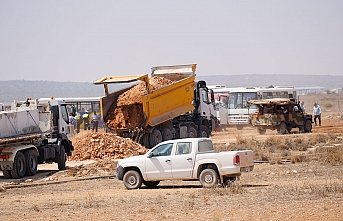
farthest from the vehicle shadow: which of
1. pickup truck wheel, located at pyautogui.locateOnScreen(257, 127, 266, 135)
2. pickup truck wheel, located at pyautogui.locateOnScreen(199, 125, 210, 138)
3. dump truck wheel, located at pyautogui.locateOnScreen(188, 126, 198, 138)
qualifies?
pickup truck wheel, located at pyautogui.locateOnScreen(257, 127, 266, 135)

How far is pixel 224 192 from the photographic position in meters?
17.7

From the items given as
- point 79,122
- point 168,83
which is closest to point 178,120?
point 168,83

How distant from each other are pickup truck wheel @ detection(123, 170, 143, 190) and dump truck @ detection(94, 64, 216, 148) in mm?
13175

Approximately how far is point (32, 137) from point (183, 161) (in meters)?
9.17

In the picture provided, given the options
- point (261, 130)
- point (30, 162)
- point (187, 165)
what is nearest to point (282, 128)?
point (261, 130)

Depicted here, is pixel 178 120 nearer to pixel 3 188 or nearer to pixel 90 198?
pixel 3 188

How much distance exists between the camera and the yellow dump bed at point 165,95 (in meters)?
34.2

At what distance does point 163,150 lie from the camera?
20516 mm

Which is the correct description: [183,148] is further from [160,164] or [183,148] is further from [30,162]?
[30,162]

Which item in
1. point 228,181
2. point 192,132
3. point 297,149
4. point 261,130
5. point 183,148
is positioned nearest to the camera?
point 228,181

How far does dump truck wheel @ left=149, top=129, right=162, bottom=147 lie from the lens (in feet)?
115

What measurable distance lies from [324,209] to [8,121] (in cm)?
1509

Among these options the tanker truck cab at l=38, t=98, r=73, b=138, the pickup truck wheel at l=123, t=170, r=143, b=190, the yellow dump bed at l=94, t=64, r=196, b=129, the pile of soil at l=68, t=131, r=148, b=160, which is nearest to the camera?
the pickup truck wheel at l=123, t=170, r=143, b=190

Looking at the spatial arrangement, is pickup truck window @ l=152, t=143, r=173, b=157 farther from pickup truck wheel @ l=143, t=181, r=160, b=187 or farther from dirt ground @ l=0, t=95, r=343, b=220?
pickup truck wheel @ l=143, t=181, r=160, b=187
